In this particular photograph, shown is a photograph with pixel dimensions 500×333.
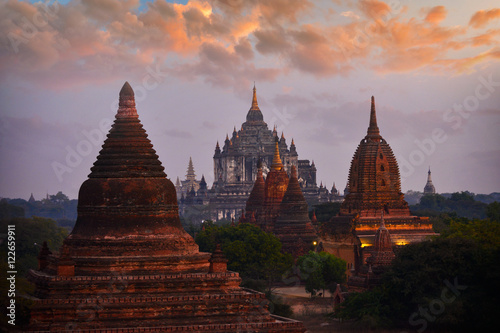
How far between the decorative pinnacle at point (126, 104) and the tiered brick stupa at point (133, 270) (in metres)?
0.04

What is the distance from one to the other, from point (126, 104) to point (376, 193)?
1690 inches

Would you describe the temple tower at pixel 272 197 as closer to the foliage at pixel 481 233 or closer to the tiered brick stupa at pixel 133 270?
the foliage at pixel 481 233

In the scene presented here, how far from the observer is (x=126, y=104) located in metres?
43.8

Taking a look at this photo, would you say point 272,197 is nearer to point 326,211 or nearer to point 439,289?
point 326,211

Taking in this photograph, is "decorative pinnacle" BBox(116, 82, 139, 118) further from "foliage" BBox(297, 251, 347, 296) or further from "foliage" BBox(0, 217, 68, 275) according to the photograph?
"foliage" BBox(297, 251, 347, 296)

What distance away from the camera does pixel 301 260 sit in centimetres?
7800

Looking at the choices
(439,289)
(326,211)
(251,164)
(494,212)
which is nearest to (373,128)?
(494,212)

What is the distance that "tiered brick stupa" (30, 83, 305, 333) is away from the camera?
38250 millimetres

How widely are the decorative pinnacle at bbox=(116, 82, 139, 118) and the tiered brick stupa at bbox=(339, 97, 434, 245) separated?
38.2 metres

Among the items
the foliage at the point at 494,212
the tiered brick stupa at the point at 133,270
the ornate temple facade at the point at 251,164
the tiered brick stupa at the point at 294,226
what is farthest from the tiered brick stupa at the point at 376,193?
the ornate temple facade at the point at 251,164

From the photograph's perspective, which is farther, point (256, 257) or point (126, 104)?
point (256, 257)

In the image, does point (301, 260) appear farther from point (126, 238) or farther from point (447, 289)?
point (126, 238)

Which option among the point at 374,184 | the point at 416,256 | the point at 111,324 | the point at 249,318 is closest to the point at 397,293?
the point at 416,256

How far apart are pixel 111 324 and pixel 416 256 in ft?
67.6
